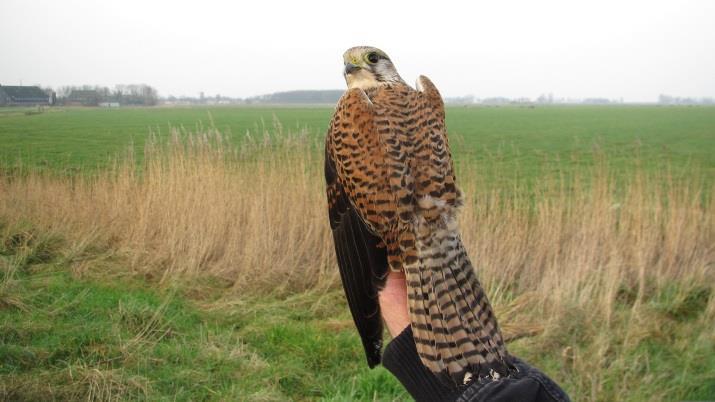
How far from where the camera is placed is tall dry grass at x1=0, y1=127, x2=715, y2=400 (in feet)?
17.4

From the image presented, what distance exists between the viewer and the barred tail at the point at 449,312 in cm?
162

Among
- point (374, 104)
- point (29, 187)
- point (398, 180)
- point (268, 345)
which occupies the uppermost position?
point (374, 104)

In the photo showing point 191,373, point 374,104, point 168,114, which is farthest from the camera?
point 168,114

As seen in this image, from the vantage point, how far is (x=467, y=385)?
1581 millimetres

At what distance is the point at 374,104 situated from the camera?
2250mm

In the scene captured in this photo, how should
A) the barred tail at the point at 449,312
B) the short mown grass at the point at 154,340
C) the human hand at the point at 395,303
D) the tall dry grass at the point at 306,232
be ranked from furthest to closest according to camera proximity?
the tall dry grass at the point at 306,232
the short mown grass at the point at 154,340
the human hand at the point at 395,303
the barred tail at the point at 449,312

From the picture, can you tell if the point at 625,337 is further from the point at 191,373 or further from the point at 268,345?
the point at 191,373

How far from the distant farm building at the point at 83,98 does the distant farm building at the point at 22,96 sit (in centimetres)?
32

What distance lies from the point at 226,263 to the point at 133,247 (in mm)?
1038

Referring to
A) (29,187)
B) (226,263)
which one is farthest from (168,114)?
(226,263)

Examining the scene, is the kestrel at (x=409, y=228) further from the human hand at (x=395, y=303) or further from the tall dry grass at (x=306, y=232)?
the tall dry grass at (x=306, y=232)

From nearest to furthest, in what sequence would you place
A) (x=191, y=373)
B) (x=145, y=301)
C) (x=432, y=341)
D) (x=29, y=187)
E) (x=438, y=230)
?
(x=432, y=341)
(x=438, y=230)
(x=191, y=373)
(x=145, y=301)
(x=29, y=187)

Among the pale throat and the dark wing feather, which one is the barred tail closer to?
the dark wing feather

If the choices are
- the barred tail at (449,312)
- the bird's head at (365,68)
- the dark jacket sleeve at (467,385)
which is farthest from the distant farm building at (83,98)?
the dark jacket sleeve at (467,385)
